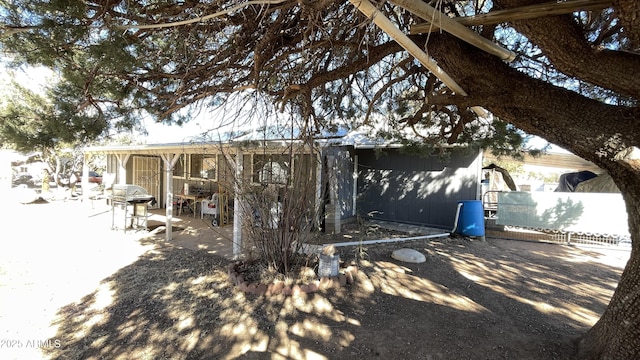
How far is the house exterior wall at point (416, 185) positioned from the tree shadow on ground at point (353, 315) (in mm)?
3443

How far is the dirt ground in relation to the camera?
9.01 feet

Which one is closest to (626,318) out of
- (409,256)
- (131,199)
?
(409,256)

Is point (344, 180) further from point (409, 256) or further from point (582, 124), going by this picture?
point (582, 124)

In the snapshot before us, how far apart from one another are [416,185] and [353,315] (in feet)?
20.4

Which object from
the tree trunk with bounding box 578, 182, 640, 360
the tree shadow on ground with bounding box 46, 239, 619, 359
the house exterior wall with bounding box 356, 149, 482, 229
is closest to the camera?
the tree trunk with bounding box 578, 182, 640, 360

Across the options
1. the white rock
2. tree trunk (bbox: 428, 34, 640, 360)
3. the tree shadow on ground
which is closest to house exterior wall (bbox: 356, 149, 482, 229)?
the white rock

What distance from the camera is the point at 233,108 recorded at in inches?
180

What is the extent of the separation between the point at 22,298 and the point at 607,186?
13.4m

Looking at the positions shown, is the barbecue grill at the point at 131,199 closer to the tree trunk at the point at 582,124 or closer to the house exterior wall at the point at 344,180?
the house exterior wall at the point at 344,180

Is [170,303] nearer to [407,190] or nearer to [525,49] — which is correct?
[525,49]

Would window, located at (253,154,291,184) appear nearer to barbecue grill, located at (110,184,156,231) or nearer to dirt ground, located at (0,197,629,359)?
dirt ground, located at (0,197,629,359)

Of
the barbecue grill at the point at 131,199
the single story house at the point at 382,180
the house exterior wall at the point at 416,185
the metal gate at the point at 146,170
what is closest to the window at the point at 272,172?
the single story house at the point at 382,180

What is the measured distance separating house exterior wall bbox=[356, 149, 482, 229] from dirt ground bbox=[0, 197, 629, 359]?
8.78 ft

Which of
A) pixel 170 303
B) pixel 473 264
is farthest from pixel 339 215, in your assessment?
pixel 170 303
